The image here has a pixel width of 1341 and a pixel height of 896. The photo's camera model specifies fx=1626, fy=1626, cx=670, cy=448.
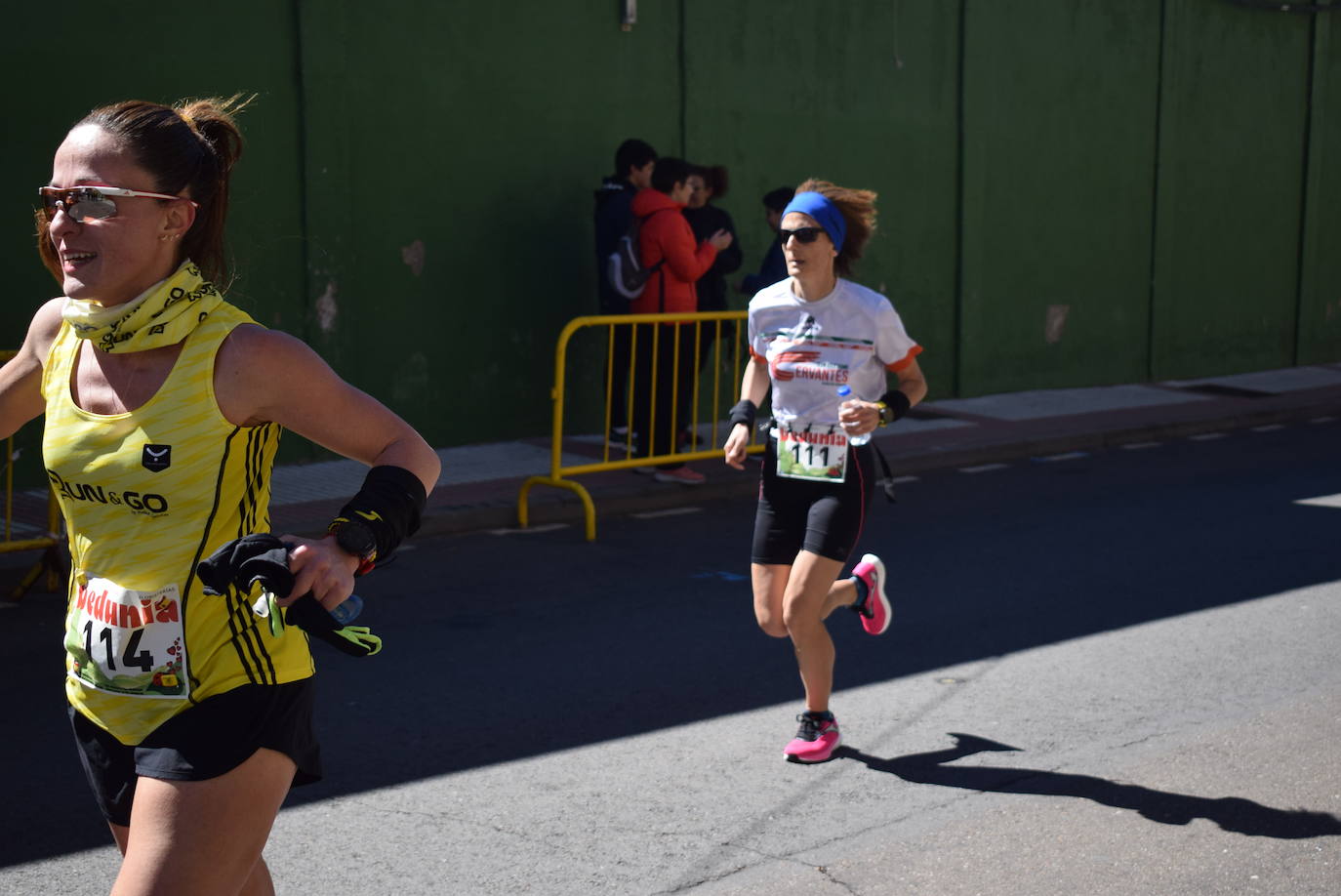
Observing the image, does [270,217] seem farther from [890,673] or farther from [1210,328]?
[1210,328]

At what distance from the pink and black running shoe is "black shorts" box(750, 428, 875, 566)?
41 cm

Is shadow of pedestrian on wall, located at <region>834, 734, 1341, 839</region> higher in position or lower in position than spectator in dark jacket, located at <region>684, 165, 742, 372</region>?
lower

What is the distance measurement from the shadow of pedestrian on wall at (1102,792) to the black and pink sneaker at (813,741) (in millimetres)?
70

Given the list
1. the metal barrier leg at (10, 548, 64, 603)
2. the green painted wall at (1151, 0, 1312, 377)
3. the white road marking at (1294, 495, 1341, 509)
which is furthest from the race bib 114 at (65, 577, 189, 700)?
the green painted wall at (1151, 0, 1312, 377)

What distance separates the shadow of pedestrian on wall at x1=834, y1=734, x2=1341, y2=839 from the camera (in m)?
4.92

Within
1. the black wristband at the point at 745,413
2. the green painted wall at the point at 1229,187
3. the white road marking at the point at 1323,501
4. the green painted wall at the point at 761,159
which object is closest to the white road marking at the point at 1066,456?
the white road marking at the point at 1323,501

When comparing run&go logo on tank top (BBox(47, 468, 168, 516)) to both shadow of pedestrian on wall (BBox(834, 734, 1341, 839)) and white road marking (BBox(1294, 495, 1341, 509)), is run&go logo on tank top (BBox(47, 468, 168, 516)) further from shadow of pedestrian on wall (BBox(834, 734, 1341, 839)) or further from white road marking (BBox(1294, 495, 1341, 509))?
white road marking (BBox(1294, 495, 1341, 509))

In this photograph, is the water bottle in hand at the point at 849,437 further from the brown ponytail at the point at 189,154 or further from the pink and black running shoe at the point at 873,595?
the brown ponytail at the point at 189,154

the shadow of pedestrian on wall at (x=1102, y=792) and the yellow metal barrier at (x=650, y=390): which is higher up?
the yellow metal barrier at (x=650, y=390)

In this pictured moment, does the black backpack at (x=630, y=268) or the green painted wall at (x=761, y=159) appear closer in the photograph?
the green painted wall at (x=761, y=159)

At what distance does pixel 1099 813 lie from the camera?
502 cm

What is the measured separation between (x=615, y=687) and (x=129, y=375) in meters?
3.90

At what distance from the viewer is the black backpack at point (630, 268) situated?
11.3 m

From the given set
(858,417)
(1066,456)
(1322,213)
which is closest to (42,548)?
(858,417)
